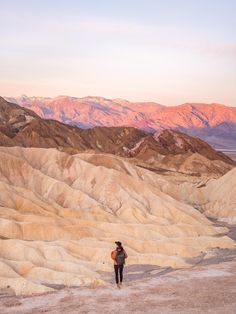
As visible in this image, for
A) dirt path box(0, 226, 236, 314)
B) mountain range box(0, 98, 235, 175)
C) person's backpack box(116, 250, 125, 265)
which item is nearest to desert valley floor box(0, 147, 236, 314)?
dirt path box(0, 226, 236, 314)

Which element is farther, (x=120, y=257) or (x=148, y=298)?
(x=120, y=257)

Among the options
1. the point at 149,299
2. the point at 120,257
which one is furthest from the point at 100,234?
the point at 149,299

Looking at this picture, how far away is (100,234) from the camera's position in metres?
55.1

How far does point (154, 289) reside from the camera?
84.3 feet

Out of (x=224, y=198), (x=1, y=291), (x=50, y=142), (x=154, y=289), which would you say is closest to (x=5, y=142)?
(x=50, y=142)

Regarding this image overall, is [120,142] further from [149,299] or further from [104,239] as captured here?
[149,299]

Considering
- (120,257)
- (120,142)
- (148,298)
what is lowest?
(120,142)

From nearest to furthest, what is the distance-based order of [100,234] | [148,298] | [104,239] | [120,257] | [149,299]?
1. [149,299]
2. [148,298]
3. [120,257]
4. [104,239]
5. [100,234]

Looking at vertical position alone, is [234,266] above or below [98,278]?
above

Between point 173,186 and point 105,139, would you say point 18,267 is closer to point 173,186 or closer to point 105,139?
point 173,186

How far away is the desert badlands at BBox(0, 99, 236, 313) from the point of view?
25484 mm

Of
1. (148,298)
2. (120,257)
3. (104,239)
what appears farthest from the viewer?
(104,239)

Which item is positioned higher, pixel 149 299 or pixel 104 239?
pixel 149 299

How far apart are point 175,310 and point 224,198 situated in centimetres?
6457
